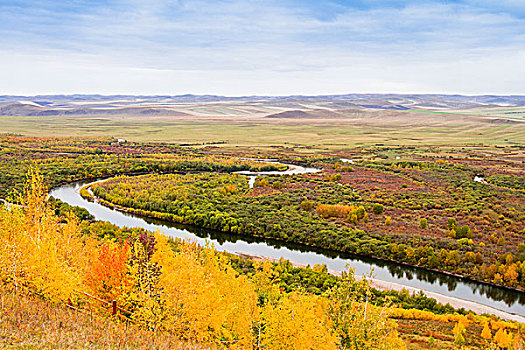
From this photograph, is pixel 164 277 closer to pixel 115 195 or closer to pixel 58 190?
pixel 115 195

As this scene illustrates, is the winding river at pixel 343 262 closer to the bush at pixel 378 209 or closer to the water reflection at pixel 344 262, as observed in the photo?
the water reflection at pixel 344 262

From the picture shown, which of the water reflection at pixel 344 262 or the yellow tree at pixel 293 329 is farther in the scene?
the water reflection at pixel 344 262

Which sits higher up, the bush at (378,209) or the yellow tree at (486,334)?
the bush at (378,209)

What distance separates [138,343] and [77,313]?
10.7 feet

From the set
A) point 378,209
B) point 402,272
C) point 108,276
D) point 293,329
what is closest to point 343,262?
point 402,272

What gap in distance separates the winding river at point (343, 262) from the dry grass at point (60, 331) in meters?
8.14

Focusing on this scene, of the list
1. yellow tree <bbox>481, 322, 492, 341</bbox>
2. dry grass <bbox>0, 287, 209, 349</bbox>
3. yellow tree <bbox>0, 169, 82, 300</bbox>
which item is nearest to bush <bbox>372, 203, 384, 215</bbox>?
yellow tree <bbox>481, 322, 492, 341</bbox>

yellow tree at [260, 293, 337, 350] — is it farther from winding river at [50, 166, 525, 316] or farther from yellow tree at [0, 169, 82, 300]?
winding river at [50, 166, 525, 316]

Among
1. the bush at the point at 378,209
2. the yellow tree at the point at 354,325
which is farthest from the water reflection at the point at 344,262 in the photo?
the bush at the point at 378,209

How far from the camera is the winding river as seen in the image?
28781mm

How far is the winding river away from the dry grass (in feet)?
26.7

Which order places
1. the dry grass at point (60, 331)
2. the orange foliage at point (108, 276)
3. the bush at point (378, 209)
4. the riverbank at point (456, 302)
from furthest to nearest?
the bush at point (378, 209) → the riverbank at point (456, 302) → the orange foliage at point (108, 276) → the dry grass at point (60, 331)

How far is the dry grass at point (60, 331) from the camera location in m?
11.0

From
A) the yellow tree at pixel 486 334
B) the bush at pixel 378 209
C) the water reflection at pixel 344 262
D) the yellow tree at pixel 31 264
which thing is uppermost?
the yellow tree at pixel 31 264
